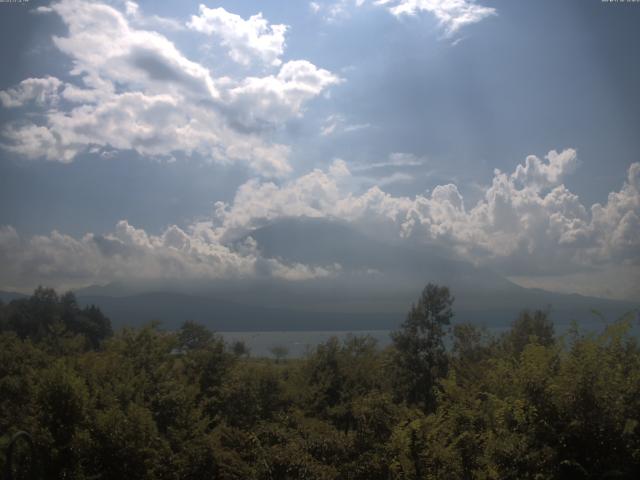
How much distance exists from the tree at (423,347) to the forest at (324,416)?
5.35 metres

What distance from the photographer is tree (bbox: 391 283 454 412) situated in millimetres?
41875

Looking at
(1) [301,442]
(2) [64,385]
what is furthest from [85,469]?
(1) [301,442]

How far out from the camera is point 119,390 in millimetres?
21016

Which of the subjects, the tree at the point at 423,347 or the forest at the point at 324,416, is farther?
the tree at the point at 423,347

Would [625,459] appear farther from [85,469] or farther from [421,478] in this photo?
[85,469]

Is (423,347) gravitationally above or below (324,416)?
above

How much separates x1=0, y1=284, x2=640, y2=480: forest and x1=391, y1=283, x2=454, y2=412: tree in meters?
5.35

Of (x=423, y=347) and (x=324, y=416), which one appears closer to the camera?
(x=324, y=416)

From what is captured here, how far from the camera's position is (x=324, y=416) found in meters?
27.5

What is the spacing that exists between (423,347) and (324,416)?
1876cm

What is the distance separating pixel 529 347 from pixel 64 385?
45.5 ft

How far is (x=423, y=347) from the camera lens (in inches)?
1746

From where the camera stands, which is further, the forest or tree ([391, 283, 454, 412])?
tree ([391, 283, 454, 412])

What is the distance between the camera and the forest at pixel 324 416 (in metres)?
9.58
